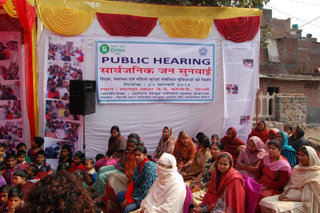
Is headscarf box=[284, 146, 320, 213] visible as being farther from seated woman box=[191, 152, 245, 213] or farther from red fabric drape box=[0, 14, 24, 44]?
red fabric drape box=[0, 14, 24, 44]

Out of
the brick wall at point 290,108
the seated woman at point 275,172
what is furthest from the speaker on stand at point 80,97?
the brick wall at point 290,108

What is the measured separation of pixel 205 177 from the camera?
413 centimetres

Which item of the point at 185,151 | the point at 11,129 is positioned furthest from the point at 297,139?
the point at 11,129

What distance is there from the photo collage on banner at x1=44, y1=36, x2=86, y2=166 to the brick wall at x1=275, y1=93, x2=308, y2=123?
7.15 metres

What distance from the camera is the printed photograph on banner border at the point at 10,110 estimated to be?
5977 mm

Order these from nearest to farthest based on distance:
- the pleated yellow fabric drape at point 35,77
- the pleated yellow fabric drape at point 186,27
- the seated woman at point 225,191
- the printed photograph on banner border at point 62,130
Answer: the seated woman at point 225,191
the pleated yellow fabric drape at point 35,77
the printed photograph on banner border at point 62,130
the pleated yellow fabric drape at point 186,27

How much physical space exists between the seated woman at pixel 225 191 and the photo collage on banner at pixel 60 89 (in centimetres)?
353

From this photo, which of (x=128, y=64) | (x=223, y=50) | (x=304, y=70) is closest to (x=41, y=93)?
(x=128, y=64)

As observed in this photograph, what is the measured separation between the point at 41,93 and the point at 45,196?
5020 mm

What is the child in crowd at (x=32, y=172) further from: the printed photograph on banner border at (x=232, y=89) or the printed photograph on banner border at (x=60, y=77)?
the printed photograph on banner border at (x=232, y=89)

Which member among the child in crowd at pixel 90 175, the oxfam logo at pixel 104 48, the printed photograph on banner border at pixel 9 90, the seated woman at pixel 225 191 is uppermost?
the oxfam logo at pixel 104 48

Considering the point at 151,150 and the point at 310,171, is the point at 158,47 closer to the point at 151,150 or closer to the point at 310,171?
the point at 151,150

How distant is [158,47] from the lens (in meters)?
6.32

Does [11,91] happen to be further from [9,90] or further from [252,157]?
[252,157]
